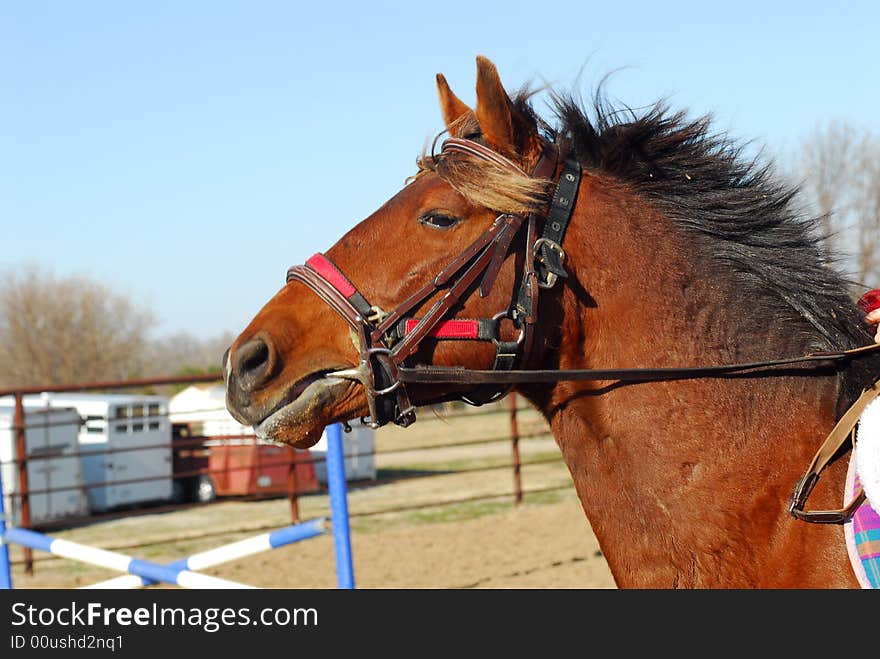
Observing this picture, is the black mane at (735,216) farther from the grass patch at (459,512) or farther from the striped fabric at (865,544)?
the grass patch at (459,512)

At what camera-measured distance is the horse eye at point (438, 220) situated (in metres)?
2.43

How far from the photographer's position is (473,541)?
33.9 feet

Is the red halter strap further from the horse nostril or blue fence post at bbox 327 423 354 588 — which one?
blue fence post at bbox 327 423 354 588

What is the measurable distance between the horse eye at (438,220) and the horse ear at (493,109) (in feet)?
0.84

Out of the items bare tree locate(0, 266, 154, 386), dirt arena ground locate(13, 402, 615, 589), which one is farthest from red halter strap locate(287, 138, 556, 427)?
bare tree locate(0, 266, 154, 386)

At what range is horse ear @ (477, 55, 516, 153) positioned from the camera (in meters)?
2.38

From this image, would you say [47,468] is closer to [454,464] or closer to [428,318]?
[454,464]

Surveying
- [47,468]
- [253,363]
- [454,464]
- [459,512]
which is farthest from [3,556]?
[454,464]

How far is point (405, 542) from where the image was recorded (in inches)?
409

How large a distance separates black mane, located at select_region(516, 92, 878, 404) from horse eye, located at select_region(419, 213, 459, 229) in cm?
41

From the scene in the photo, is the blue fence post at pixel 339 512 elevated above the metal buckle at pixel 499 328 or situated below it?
below

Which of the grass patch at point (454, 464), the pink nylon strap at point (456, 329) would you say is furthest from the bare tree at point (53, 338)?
the pink nylon strap at point (456, 329)

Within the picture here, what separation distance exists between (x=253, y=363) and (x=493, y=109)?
98 centimetres
